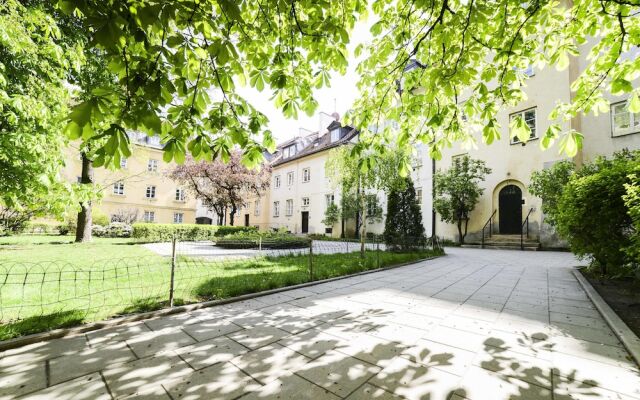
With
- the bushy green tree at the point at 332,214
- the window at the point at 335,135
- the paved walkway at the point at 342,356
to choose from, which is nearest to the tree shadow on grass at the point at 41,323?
the paved walkway at the point at 342,356

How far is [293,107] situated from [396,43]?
2.01m

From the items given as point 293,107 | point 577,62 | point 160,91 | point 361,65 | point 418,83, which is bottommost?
point 160,91

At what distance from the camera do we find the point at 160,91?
2.06 meters

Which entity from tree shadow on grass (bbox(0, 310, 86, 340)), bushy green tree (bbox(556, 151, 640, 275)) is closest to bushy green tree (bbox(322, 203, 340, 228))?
bushy green tree (bbox(556, 151, 640, 275))

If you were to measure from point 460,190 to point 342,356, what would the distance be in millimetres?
16647

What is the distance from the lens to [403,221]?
1288cm

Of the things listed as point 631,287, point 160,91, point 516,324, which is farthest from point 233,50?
point 631,287

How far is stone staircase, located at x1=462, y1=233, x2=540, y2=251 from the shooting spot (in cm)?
1503

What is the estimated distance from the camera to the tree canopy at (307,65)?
193cm

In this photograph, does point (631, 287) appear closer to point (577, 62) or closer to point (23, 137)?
point (23, 137)

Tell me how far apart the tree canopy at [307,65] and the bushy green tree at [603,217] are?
367cm

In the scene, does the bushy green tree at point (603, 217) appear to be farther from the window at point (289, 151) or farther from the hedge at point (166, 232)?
the window at point (289, 151)

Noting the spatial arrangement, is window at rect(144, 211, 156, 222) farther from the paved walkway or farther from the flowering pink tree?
the paved walkway

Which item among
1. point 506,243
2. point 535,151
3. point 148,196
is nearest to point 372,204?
point 506,243
